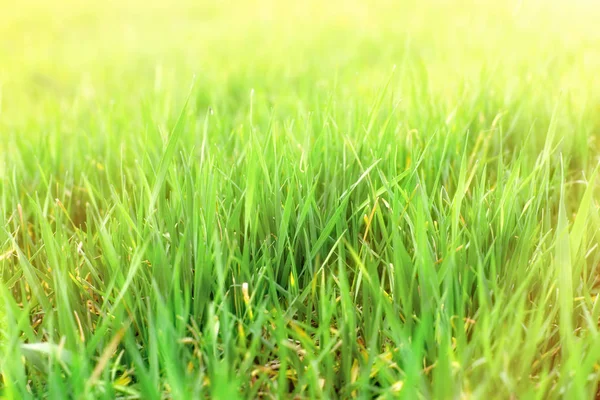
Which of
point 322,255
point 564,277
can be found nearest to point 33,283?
point 322,255

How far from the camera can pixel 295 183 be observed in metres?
0.96

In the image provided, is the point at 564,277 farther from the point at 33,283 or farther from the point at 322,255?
the point at 33,283

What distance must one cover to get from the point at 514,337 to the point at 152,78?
2.52 metres

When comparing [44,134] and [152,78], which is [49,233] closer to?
[44,134]

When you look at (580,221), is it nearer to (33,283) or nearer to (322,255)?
(322,255)

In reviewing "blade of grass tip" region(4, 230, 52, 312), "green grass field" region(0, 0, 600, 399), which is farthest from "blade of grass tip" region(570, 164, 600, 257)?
"blade of grass tip" region(4, 230, 52, 312)

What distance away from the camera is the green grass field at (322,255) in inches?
26.3

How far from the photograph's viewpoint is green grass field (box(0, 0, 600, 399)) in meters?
0.67

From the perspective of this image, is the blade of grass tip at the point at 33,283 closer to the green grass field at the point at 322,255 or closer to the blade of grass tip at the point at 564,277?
the green grass field at the point at 322,255

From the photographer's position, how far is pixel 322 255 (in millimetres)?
912

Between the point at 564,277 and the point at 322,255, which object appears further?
the point at 322,255

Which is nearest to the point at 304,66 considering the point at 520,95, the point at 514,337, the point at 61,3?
the point at 520,95

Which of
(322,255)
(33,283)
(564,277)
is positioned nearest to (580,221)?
(564,277)

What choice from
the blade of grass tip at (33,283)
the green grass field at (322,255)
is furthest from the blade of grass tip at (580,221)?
the blade of grass tip at (33,283)
